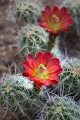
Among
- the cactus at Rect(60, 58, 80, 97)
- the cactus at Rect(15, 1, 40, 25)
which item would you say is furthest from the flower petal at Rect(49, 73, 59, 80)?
the cactus at Rect(15, 1, 40, 25)

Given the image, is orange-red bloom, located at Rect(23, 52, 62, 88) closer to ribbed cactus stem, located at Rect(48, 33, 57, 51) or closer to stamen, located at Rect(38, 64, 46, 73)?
stamen, located at Rect(38, 64, 46, 73)

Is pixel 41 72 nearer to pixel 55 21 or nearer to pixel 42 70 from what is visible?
pixel 42 70

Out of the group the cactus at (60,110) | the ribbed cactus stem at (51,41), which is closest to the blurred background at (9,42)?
the ribbed cactus stem at (51,41)

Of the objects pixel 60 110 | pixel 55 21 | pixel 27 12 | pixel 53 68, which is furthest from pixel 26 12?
pixel 60 110

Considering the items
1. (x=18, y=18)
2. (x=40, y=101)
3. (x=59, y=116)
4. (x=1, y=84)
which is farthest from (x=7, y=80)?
(x=18, y=18)

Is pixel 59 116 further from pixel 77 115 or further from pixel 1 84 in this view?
pixel 1 84

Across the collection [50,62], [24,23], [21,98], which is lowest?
[21,98]

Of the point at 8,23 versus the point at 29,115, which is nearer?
the point at 29,115
